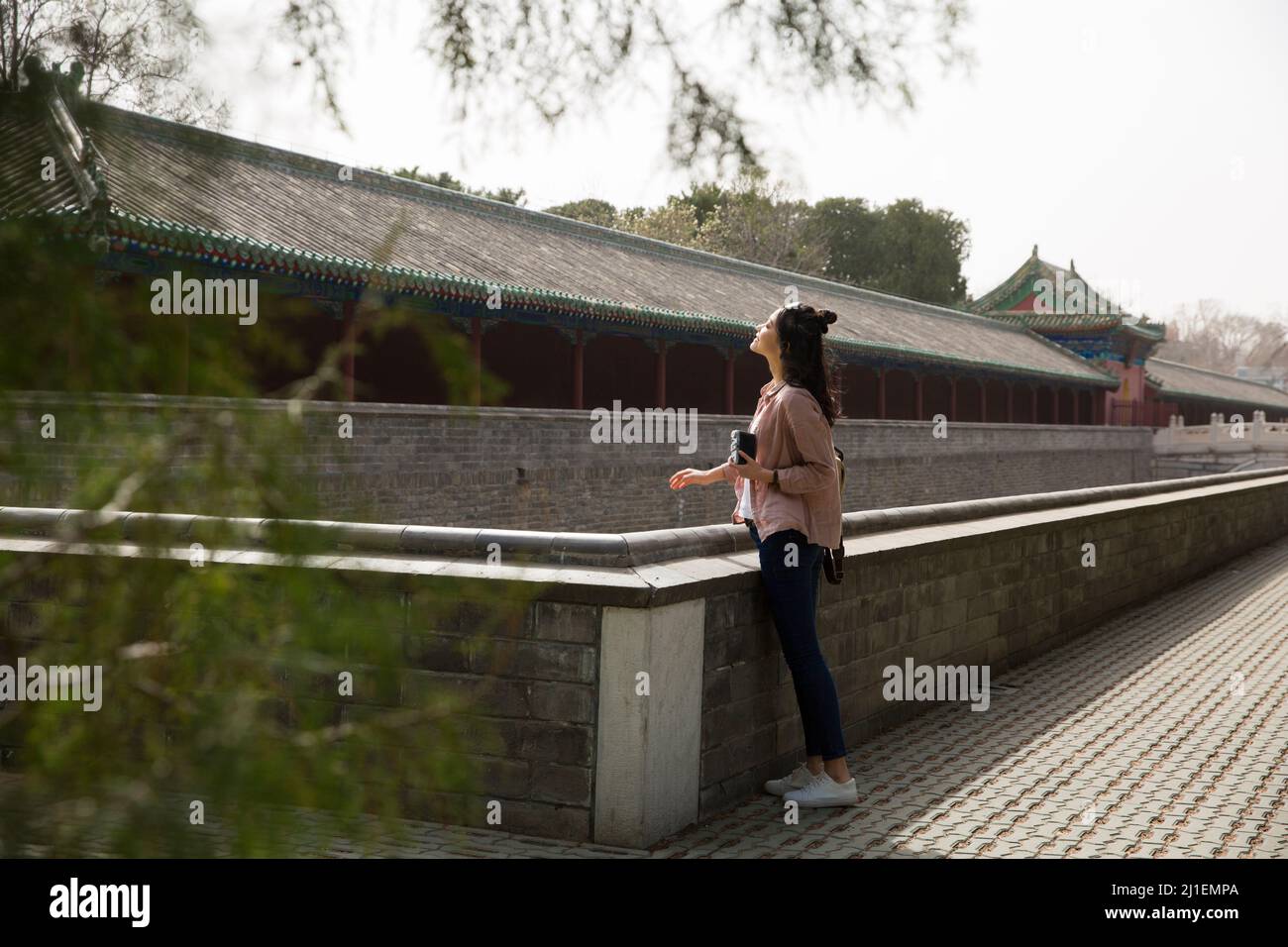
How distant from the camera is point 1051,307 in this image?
47.6m

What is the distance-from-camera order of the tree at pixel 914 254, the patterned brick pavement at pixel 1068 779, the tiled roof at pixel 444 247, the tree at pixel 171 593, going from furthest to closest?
the tree at pixel 914 254 < the patterned brick pavement at pixel 1068 779 < the tiled roof at pixel 444 247 < the tree at pixel 171 593

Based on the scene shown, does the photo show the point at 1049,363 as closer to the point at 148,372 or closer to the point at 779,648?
the point at 779,648

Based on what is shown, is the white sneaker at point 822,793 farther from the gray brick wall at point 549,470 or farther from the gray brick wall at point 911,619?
the gray brick wall at point 549,470

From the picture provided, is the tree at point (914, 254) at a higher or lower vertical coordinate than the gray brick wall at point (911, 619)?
higher

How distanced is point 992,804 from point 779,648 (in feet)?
3.32

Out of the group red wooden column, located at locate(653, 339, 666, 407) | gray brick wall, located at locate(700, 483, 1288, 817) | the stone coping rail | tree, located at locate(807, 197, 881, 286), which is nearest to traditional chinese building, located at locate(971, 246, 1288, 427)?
tree, located at locate(807, 197, 881, 286)

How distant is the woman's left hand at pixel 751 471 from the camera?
4.53 metres

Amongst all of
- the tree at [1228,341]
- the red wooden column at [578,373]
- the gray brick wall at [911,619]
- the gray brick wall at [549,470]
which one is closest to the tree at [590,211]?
the gray brick wall at [549,470]

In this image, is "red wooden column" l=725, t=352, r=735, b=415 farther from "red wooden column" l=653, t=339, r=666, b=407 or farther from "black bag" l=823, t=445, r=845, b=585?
"black bag" l=823, t=445, r=845, b=585

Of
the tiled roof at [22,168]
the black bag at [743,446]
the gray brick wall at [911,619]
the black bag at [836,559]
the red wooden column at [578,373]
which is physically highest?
the red wooden column at [578,373]

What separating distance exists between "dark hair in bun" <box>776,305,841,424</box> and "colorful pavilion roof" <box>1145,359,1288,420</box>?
160 feet

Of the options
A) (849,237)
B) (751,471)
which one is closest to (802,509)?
(751,471)

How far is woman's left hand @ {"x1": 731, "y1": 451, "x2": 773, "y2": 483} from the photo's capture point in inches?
178
